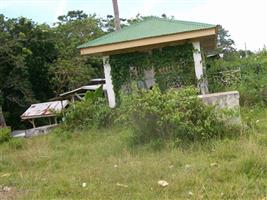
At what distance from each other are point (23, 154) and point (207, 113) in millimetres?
4201

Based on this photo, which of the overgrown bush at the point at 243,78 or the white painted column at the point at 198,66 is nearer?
the overgrown bush at the point at 243,78

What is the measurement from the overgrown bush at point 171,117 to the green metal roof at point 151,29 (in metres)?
5.56

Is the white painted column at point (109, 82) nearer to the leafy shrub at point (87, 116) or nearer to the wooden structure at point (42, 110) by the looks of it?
the leafy shrub at point (87, 116)

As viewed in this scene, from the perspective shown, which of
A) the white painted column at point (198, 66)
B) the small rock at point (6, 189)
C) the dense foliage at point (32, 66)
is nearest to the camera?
the small rock at point (6, 189)

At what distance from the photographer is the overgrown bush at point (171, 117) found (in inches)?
287

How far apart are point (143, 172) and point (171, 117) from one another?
1817 millimetres

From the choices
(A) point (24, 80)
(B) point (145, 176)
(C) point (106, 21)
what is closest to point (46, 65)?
(A) point (24, 80)

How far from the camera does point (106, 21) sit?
111 feet

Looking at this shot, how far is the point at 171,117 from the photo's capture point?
24.1 ft

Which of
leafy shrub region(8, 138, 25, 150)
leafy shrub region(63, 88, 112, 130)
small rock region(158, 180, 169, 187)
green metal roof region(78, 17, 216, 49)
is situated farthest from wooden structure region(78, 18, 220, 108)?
small rock region(158, 180, 169, 187)

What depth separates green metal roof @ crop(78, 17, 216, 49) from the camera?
43.2 ft

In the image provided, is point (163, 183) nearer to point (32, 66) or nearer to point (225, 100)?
point (225, 100)

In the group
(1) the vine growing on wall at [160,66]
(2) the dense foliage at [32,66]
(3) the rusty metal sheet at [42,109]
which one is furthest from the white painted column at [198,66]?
(2) the dense foliage at [32,66]

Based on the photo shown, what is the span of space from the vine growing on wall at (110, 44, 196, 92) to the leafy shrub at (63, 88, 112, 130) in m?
1.76
